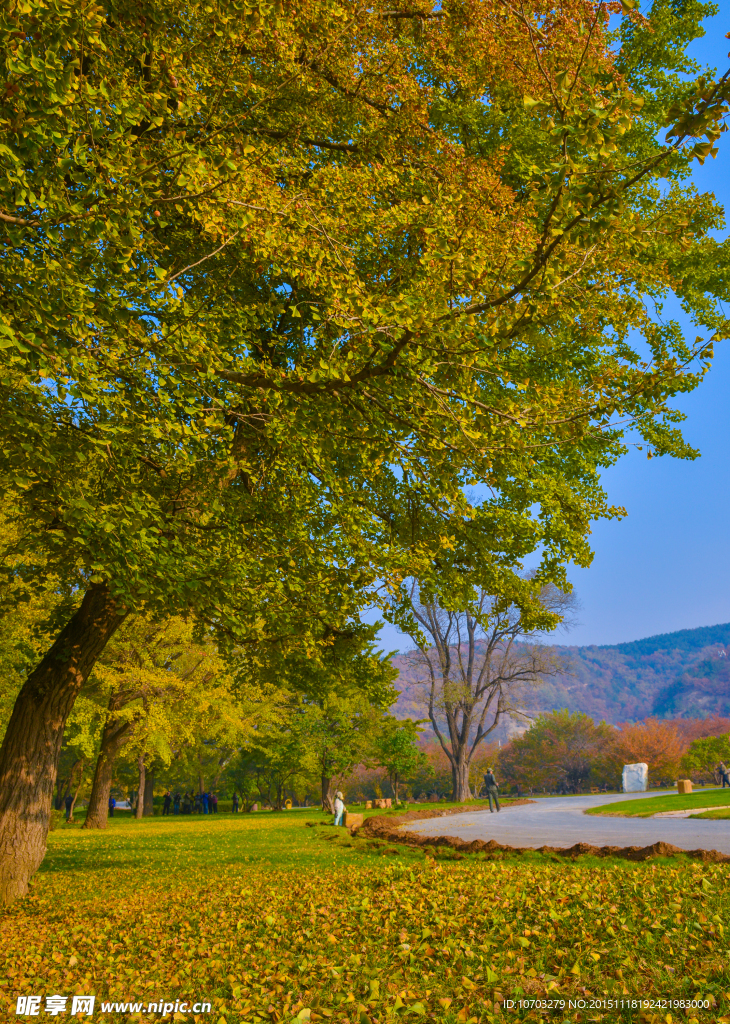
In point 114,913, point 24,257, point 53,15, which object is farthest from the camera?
point 114,913

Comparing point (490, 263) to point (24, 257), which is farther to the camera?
point (490, 263)

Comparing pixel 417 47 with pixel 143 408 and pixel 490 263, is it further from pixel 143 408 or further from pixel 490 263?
pixel 143 408

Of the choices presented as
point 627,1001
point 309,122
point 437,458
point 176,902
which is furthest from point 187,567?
point 309,122

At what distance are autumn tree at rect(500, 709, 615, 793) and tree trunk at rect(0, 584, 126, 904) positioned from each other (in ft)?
195

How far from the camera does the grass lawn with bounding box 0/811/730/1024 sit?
354 centimetres

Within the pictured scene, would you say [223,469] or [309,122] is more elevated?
[309,122]

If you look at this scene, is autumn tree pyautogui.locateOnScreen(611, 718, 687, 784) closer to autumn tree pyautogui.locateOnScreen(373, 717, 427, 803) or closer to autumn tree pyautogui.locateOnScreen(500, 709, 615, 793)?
autumn tree pyautogui.locateOnScreen(500, 709, 615, 793)

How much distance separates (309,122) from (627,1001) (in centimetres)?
974

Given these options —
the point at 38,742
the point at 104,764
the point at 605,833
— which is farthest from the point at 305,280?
→ the point at 104,764

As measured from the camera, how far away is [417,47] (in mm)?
9781

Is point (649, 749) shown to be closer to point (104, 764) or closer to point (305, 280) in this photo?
point (104, 764)

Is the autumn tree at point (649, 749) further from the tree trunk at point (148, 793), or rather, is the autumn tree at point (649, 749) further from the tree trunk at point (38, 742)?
the tree trunk at point (38, 742)

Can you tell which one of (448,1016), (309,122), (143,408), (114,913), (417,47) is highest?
(417,47)

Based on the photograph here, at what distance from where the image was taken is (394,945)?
4520 mm
